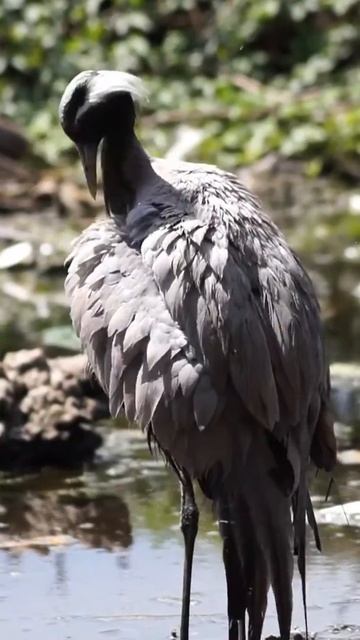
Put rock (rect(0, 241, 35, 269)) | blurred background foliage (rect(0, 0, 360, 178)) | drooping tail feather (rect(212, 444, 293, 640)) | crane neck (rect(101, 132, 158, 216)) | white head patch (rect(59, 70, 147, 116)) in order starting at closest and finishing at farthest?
drooping tail feather (rect(212, 444, 293, 640)) < crane neck (rect(101, 132, 158, 216)) < white head patch (rect(59, 70, 147, 116)) < rock (rect(0, 241, 35, 269)) < blurred background foliage (rect(0, 0, 360, 178))

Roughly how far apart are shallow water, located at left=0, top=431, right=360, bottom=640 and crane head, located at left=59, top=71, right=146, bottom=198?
1.44m

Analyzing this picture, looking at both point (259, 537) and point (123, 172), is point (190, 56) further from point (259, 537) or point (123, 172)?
point (259, 537)

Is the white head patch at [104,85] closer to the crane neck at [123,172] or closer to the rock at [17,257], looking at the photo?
the crane neck at [123,172]

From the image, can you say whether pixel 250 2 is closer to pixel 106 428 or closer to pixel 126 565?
pixel 106 428

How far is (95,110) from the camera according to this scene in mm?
6758

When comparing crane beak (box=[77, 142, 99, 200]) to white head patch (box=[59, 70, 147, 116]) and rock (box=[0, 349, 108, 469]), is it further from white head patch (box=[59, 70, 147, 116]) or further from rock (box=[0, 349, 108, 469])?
rock (box=[0, 349, 108, 469])

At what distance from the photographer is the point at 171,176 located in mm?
6523

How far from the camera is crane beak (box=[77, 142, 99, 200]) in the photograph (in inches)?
270

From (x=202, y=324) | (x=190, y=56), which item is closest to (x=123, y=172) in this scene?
(x=202, y=324)

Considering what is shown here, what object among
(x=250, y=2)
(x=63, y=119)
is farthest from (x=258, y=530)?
(x=250, y=2)

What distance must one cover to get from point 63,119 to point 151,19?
545 inches

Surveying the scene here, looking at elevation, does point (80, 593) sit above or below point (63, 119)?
below

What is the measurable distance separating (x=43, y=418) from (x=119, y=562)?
60.2 inches

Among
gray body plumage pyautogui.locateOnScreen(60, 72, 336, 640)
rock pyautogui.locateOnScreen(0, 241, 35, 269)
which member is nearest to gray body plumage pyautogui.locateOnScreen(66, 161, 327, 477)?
gray body plumage pyautogui.locateOnScreen(60, 72, 336, 640)
